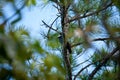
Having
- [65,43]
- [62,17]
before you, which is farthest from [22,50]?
[62,17]

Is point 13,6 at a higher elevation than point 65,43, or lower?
lower

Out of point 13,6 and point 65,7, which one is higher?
point 65,7

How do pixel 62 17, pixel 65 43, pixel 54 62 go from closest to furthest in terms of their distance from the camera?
pixel 54 62 < pixel 65 43 < pixel 62 17

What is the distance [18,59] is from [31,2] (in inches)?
9.9

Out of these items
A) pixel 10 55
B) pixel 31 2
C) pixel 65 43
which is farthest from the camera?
pixel 65 43

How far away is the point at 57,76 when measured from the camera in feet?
1.34

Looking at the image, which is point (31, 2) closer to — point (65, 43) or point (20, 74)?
point (20, 74)

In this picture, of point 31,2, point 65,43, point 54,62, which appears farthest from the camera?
point 65,43

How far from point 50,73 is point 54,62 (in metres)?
0.03

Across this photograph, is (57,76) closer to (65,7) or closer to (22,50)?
(22,50)

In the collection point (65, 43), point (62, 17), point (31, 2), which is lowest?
point (31, 2)

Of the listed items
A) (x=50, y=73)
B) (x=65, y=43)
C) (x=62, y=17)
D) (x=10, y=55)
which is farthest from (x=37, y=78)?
(x=62, y=17)

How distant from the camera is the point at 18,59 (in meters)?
0.30

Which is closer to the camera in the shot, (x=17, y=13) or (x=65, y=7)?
(x=17, y=13)
